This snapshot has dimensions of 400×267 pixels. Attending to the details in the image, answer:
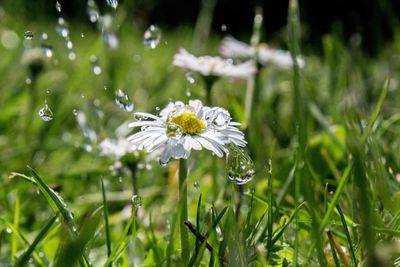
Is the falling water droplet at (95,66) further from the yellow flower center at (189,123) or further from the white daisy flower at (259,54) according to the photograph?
the yellow flower center at (189,123)

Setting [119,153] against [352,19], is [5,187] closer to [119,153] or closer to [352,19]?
[119,153]

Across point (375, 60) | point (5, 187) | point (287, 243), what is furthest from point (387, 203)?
point (375, 60)

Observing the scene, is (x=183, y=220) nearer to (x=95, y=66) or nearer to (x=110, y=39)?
(x=95, y=66)

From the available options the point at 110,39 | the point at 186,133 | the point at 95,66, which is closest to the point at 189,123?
the point at 186,133

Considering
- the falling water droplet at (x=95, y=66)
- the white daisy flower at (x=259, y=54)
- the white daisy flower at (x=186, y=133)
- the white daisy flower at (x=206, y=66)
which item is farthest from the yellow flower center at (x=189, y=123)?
the white daisy flower at (x=259, y=54)

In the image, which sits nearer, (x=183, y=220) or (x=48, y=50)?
(x=183, y=220)

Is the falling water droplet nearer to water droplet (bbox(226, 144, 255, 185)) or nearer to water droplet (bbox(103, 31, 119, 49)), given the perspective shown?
water droplet (bbox(103, 31, 119, 49))

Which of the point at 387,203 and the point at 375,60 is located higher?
the point at 387,203

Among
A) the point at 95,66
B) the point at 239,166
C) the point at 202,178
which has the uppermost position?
the point at 239,166
